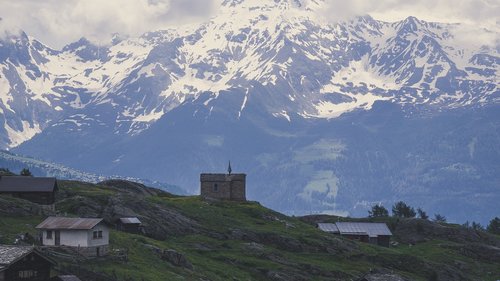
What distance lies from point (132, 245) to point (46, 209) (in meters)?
16.7

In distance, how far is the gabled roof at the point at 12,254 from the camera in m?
117

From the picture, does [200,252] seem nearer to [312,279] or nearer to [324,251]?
[312,279]

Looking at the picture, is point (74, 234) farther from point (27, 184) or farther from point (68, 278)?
point (27, 184)

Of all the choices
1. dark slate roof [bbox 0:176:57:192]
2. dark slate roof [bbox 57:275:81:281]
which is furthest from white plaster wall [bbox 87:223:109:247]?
dark slate roof [bbox 0:176:57:192]

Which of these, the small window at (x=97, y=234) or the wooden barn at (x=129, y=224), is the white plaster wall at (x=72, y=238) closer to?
the small window at (x=97, y=234)

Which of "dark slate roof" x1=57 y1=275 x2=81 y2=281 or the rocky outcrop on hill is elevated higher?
the rocky outcrop on hill

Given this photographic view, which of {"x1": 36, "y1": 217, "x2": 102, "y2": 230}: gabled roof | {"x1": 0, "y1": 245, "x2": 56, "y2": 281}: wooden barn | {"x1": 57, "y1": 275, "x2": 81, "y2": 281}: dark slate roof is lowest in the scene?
{"x1": 57, "y1": 275, "x2": 81, "y2": 281}: dark slate roof

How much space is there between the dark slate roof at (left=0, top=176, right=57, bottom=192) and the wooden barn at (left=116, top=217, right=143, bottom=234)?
11514 mm

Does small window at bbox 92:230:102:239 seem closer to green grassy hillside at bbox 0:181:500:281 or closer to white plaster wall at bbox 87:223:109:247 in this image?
white plaster wall at bbox 87:223:109:247

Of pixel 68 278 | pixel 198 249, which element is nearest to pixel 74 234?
pixel 68 278

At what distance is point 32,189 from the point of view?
17075cm

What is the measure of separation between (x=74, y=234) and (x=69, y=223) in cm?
155

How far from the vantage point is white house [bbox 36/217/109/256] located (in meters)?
137

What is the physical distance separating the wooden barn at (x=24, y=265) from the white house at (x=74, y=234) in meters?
17.4
